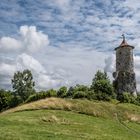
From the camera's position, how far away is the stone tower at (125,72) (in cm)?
11144

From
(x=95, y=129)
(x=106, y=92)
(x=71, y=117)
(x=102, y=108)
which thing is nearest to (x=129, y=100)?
(x=106, y=92)

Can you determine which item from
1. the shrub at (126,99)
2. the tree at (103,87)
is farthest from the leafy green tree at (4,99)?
the shrub at (126,99)

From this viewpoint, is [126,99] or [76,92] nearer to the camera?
[76,92]

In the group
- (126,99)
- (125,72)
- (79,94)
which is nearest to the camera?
(79,94)

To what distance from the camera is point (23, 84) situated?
402ft

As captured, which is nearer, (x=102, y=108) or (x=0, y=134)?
(x=0, y=134)

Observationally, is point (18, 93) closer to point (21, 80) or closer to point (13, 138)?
point (21, 80)

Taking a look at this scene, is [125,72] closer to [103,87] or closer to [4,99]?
[103,87]

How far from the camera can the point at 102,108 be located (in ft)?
227

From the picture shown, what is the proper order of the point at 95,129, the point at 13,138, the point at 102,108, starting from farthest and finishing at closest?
the point at 102,108 < the point at 95,129 < the point at 13,138

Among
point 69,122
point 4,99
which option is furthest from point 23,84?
point 69,122

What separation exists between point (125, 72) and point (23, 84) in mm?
34733

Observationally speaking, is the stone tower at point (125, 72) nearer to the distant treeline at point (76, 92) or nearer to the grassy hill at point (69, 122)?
the distant treeline at point (76, 92)

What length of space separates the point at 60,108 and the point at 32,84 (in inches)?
2355
